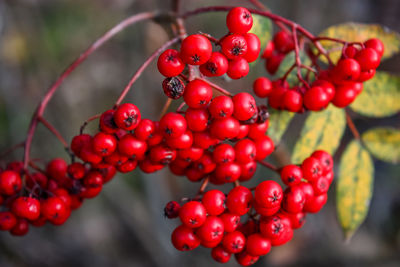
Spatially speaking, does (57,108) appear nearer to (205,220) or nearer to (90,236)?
(90,236)

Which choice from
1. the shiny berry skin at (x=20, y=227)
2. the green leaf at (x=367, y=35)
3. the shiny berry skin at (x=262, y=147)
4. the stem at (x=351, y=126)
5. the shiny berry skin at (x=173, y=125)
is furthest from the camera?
the stem at (x=351, y=126)

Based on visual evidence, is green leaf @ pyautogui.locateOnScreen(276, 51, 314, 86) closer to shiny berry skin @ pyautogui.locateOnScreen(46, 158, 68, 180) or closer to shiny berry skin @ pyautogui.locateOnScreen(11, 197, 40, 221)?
shiny berry skin @ pyautogui.locateOnScreen(46, 158, 68, 180)

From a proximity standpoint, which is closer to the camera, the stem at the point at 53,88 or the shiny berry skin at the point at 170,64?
the shiny berry skin at the point at 170,64

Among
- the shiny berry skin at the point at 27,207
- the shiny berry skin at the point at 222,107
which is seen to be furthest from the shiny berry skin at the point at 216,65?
the shiny berry skin at the point at 27,207

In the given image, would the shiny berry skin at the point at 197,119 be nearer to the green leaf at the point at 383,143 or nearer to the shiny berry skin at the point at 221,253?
the shiny berry skin at the point at 221,253

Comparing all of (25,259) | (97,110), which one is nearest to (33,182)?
(25,259)

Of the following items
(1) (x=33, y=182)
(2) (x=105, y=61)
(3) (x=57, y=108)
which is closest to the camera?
(1) (x=33, y=182)

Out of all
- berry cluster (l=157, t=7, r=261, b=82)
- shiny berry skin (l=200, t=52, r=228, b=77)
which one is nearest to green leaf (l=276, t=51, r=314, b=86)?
berry cluster (l=157, t=7, r=261, b=82)
